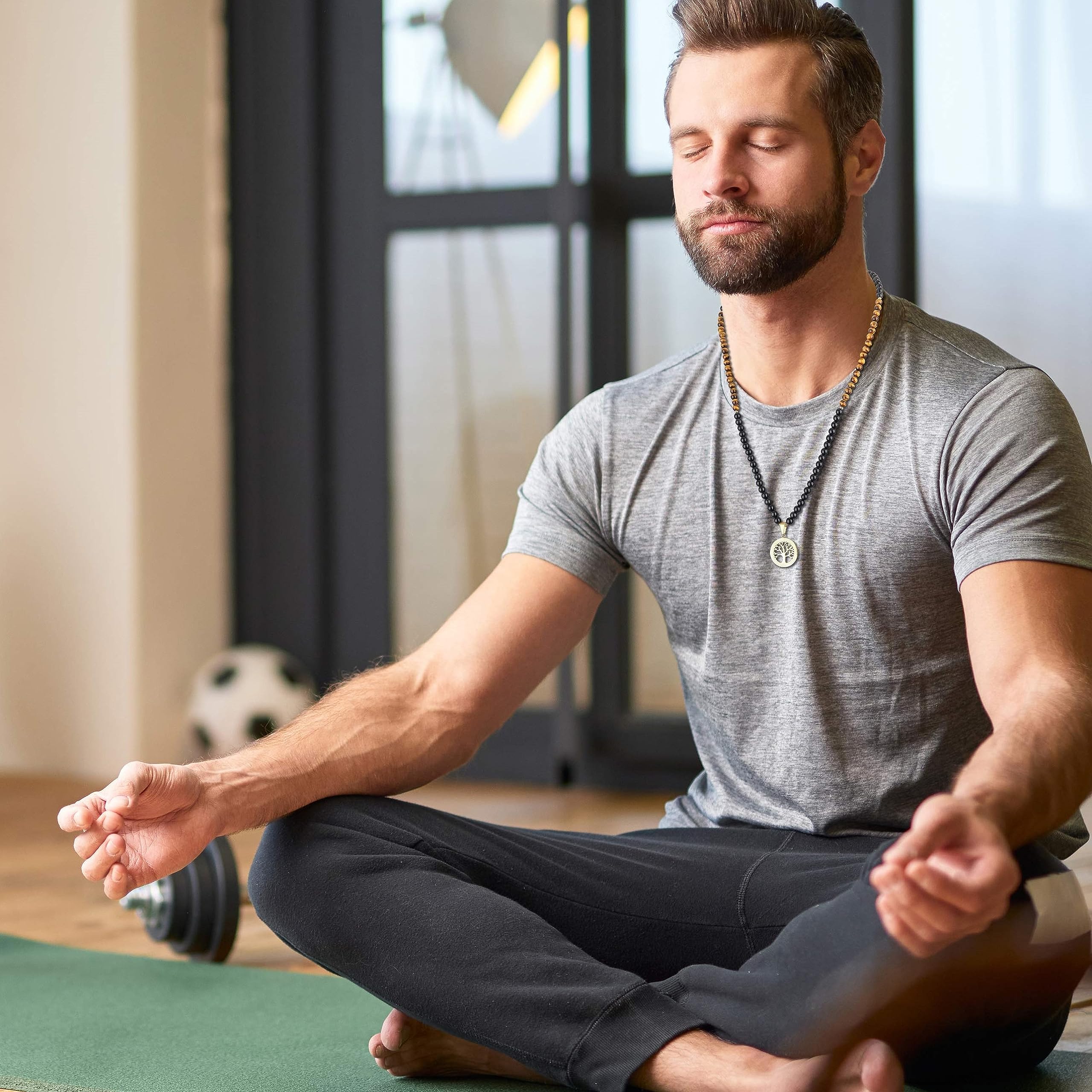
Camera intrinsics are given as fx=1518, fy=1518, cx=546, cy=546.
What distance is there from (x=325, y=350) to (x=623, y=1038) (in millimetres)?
2526

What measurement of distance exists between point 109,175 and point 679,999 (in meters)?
2.64

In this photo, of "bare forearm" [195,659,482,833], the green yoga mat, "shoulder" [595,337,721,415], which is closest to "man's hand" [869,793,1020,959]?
the green yoga mat

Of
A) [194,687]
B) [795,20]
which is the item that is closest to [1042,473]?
[795,20]

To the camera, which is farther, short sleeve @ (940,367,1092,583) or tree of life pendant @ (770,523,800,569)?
tree of life pendant @ (770,523,800,569)

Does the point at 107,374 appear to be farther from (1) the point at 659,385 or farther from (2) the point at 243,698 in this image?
(1) the point at 659,385

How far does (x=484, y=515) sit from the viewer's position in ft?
11.1

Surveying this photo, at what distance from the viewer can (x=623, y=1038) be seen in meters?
1.18

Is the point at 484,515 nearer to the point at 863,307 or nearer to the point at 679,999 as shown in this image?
the point at 863,307

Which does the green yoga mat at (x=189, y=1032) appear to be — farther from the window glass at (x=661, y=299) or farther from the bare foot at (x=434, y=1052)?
the window glass at (x=661, y=299)

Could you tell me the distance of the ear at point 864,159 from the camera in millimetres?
1459

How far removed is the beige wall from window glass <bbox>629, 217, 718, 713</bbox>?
1.00m

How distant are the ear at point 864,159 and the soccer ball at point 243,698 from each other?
6.43 feet

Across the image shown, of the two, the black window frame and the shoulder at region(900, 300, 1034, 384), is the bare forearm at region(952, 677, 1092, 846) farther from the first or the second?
the black window frame

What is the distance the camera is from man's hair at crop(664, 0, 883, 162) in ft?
4.68
